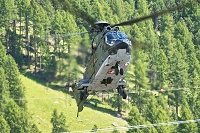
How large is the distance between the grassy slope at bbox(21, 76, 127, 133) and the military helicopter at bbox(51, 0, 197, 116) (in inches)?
3082

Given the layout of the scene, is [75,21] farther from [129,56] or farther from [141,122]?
[129,56]

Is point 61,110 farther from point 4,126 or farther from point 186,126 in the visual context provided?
point 186,126

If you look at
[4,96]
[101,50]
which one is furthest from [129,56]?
[4,96]

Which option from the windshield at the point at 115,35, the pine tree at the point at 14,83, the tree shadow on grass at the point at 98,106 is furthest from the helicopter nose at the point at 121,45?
the tree shadow on grass at the point at 98,106

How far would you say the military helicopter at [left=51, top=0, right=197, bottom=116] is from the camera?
55263 mm

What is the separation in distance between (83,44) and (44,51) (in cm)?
10299

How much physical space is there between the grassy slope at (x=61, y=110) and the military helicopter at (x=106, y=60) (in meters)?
78.3

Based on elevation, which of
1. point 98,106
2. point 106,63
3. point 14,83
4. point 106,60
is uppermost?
point 106,60

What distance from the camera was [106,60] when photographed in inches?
2206

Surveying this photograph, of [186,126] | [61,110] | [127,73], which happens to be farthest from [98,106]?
[186,126]

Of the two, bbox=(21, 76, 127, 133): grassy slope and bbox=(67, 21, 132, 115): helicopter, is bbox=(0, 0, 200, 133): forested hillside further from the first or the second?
bbox=(67, 21, 132, 115): helicopter

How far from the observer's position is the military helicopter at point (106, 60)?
55263 millimetres

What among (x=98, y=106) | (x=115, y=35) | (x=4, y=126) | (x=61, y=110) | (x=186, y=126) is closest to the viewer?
(x=115, y=35)

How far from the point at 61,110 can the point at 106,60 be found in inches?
3650
